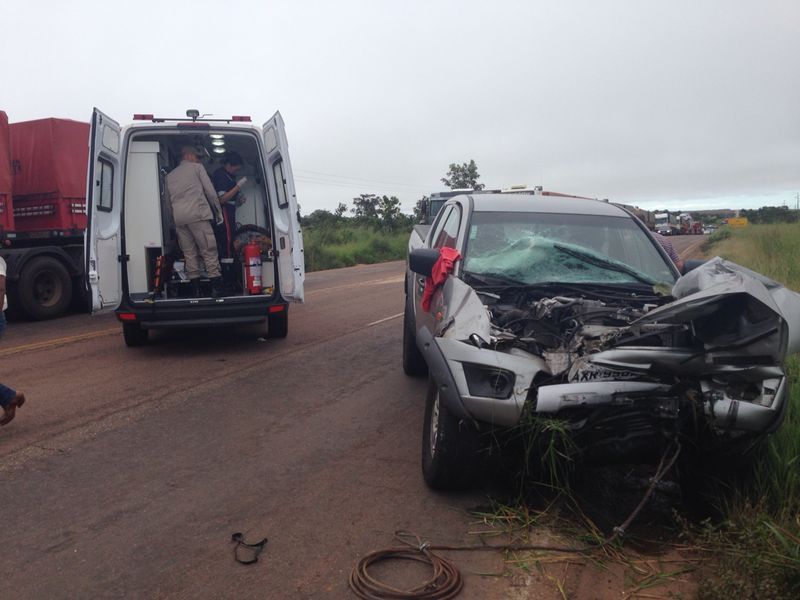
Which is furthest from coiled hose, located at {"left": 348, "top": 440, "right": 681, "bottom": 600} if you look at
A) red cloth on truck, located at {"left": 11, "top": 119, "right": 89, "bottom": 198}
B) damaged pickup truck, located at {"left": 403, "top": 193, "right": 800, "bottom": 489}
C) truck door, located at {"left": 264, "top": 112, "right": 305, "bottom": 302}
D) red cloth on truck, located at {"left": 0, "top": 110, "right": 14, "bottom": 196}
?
red cloth on truck, located at {"left": 11, "top": 119, "right": 89, "bottom": 198}

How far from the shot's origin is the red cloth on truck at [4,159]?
37.5 feet

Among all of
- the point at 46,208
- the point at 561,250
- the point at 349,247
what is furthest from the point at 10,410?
the point at 349,247

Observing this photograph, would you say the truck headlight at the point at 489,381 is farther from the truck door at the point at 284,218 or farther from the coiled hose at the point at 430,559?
the truck door at the point at 284,218

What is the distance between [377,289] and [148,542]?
41.9ft

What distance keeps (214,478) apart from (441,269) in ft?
6.71

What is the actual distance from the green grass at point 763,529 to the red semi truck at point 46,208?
37.1ft

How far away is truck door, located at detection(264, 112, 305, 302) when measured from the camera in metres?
8.42

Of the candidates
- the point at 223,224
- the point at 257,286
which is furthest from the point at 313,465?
the point at 223,224

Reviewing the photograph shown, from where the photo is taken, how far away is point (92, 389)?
6.84 meters

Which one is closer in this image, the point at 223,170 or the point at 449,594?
the point at 449,594

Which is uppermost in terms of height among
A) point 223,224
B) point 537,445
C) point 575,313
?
point 223,224

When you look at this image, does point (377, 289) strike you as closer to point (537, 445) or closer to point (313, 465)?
A: point (313, 465)

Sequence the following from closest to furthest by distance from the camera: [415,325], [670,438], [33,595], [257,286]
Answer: [33,595], [670,438], [415,325], [257,286]

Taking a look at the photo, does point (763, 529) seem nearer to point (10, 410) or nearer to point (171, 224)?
point (10, 410)
